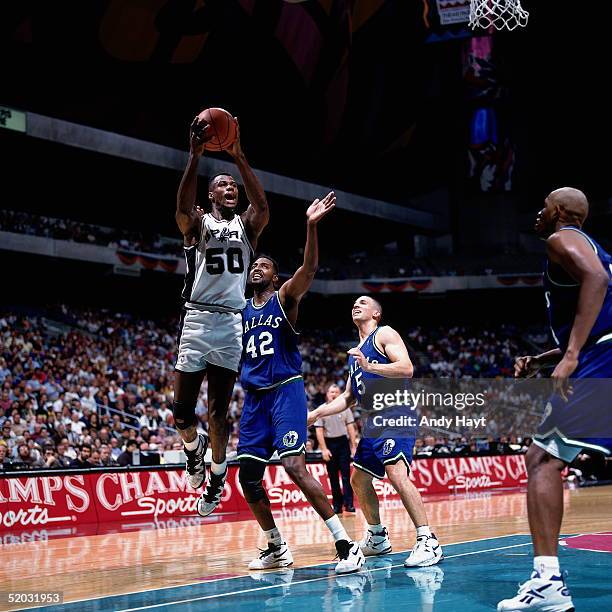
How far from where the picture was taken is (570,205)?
A: 4.93 m

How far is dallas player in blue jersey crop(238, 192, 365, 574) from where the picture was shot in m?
6.86

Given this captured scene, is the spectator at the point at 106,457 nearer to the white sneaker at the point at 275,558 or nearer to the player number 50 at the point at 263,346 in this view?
the white sneaker at the point at 275,558

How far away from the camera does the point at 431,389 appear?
30312 millimetres

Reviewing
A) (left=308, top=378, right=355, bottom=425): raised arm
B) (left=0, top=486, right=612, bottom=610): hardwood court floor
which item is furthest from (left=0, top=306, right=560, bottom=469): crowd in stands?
(left=308, top=378, right=355, bottom=425): raised arm

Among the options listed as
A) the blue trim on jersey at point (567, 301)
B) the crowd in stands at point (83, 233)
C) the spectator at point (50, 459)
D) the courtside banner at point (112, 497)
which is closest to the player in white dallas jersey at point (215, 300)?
the blue trim on jersey at point (567, 301)

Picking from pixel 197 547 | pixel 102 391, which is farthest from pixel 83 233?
pixel 197 547

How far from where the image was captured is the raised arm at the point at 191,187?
6031mm

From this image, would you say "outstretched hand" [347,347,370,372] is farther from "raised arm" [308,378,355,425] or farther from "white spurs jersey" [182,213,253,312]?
"white spurs jersey" [182,213,253,312]

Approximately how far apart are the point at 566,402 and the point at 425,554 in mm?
2693

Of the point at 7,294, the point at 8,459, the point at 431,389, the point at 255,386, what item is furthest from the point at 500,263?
the point at 255,386

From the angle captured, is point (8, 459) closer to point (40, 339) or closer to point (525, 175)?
point (40, 339)

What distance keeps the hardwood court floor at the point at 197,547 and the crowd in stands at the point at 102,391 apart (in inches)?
149

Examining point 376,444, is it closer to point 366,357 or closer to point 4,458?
point 366,357

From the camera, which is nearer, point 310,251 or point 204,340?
point 310,251
